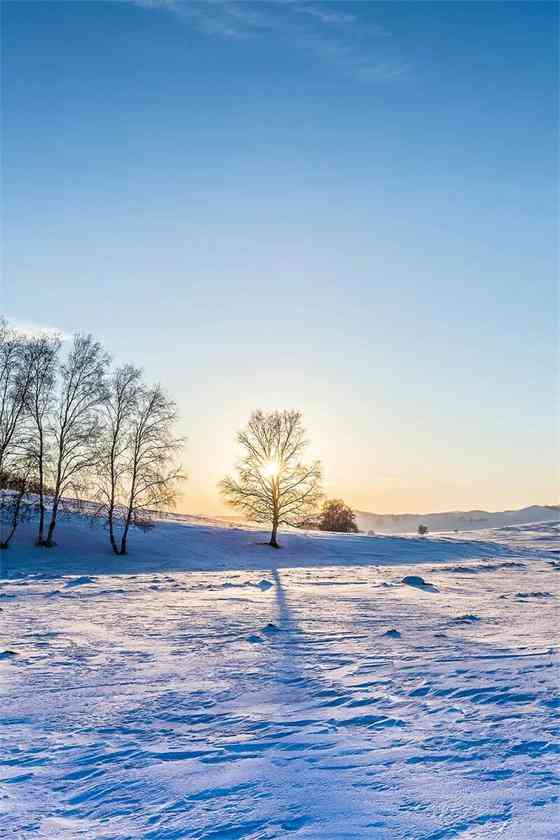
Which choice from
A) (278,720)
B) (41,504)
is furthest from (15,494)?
(278,720)

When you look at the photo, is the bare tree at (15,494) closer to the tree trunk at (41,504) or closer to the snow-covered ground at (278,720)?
the tree trunk at (41,504)

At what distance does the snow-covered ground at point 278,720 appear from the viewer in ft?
12.7

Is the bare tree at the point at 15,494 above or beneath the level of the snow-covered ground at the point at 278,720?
above

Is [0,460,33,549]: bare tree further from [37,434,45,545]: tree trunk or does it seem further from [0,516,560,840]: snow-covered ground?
[0,516,560,840]: snow-covered ground

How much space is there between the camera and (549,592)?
16188 mm

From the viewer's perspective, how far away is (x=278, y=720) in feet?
18.9

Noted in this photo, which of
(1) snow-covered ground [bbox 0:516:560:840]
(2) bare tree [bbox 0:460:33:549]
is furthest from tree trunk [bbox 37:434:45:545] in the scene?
(1) snow-covered ground [bbox 0:516:560:840]

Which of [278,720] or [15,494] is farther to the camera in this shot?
[15,494]

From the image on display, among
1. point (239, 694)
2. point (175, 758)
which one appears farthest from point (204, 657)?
point (175, 758)

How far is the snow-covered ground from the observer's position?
3873 millimetres

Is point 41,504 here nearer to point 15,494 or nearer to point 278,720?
point 15,494

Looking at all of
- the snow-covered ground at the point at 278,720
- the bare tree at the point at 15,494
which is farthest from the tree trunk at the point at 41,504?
the snow-covered ground at the point at 278,720

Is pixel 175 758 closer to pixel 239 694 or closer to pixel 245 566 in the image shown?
pixel 239 694

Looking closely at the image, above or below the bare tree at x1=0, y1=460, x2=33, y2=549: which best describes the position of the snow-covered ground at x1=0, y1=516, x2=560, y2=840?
below
